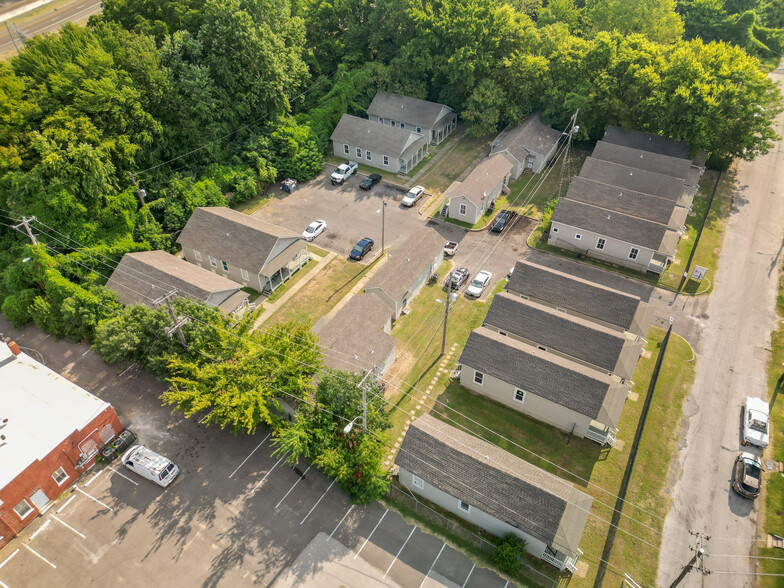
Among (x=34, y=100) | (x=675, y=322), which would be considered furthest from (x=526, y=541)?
(x=34, y=100)

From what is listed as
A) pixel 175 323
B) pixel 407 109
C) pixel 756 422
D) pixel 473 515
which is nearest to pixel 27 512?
pixel 175 323

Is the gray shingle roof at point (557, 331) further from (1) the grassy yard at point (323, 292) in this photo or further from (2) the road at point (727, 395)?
(1) the grassy yard at point (323, 292)

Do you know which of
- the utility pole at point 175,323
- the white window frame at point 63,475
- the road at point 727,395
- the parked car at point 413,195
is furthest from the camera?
the parked car at point 413,195

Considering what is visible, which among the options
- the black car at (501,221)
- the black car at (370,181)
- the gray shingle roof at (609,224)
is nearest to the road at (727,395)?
the gray shingle roof at (609,224)

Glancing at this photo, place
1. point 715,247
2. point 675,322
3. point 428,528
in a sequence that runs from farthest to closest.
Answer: point 715,247, point 675,322, point 428,528

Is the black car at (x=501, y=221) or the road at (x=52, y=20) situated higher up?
the road at (x=52, y=20)

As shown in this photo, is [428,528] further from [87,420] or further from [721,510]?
[87,420]

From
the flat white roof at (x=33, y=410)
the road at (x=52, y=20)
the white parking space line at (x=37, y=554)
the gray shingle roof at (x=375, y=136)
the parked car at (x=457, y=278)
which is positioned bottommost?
the white parking space line at (x=37, y=554)
